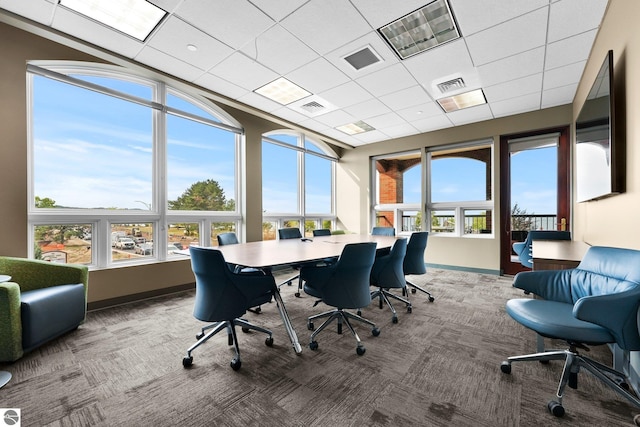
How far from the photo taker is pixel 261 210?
5.21 metres

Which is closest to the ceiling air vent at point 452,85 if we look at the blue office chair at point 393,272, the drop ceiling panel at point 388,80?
the drop ceiling panel at point 388,80

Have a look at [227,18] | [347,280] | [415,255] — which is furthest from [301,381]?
[227,18]

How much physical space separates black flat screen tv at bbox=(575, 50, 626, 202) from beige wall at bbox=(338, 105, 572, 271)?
1.92 meters

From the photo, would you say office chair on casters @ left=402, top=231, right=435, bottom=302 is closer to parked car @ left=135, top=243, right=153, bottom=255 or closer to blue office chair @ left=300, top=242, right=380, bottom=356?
blue office chair @ left=300, top=242, right=380, bottom=356

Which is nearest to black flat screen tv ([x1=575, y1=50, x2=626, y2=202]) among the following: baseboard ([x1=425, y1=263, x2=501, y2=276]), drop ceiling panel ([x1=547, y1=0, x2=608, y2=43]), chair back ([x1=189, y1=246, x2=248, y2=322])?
drop ceiling panel ([x1=547, y1=0, x2=608, y2=43])

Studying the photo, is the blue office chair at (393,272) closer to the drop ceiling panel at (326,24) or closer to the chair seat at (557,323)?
the chair seat at (557,323)

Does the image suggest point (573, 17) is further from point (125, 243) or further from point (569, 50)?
point (125, 243)

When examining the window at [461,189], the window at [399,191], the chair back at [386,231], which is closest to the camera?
the chair back at [386,231]

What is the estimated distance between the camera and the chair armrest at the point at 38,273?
8.15 feet

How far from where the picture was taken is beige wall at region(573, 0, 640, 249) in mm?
1938

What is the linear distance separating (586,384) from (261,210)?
15.3 ft

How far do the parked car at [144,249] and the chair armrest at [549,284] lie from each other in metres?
4.40

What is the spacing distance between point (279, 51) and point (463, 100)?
3.14 metres

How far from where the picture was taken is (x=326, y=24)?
2668mm
